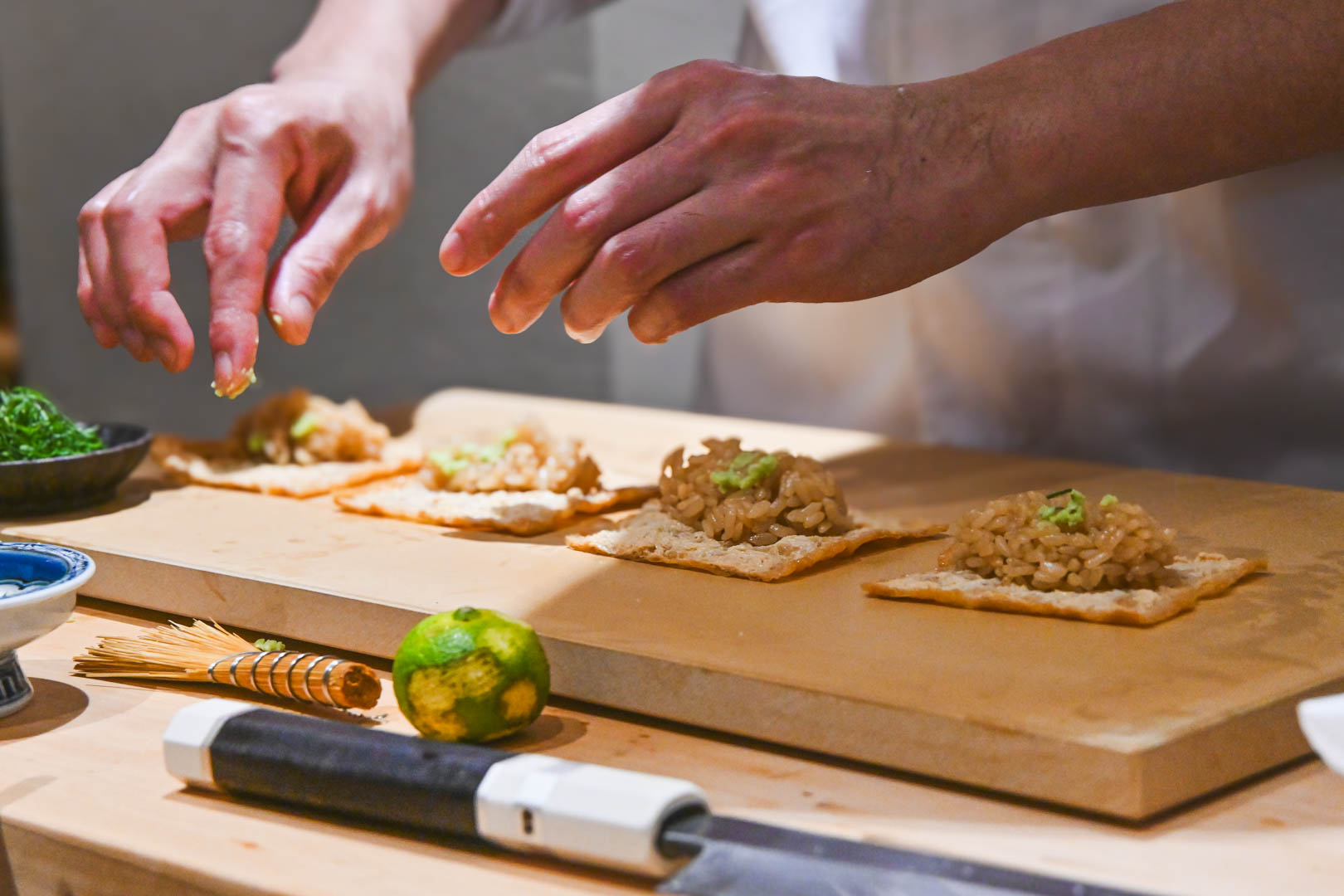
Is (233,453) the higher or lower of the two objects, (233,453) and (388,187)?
the lower

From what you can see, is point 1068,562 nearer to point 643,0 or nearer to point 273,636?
point 273,636

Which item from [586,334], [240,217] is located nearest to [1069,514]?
[586,334]

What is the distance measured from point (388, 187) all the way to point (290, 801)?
5.38 ft

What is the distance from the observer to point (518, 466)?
8.95 ft

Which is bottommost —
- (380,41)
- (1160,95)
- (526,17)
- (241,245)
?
(241,245)

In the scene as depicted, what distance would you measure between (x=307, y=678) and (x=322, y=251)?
1131mm

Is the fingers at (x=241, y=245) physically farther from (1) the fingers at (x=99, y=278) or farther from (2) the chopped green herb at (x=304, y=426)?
(2) the chopped green herb at (x=304, y=426)

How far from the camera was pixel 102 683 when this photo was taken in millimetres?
1871

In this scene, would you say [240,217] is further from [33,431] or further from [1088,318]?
[1088,318]

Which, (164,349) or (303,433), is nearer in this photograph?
(164,349)

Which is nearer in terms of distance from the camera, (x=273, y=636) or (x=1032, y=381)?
(x=273, y=636)

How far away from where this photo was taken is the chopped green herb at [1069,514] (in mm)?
1956

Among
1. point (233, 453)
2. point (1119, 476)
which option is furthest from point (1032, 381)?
point (233, 453)

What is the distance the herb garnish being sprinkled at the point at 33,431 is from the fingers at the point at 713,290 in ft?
3.95
